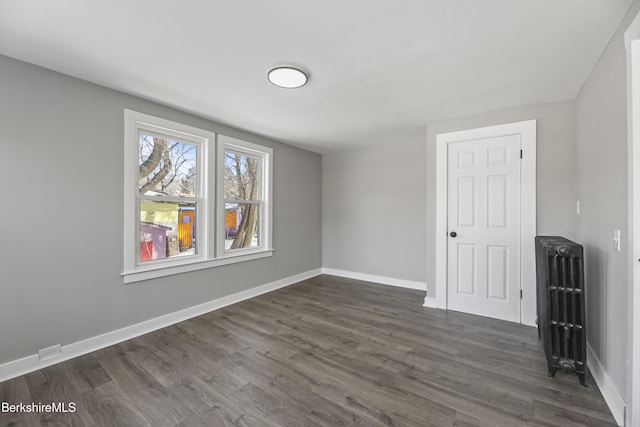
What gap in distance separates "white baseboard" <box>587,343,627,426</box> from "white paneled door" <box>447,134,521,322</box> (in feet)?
3.02

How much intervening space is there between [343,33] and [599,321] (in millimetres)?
2759

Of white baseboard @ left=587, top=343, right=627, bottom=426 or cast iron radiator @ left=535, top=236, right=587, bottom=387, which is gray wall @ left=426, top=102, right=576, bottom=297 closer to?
cast iron radiator @ left=535, top=236, right=587, bottom=387

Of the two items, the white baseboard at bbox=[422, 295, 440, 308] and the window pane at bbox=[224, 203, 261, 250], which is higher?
the window pane at bbox=[224, 203, 261, 250]

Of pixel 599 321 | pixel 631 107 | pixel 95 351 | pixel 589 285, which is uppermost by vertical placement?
pixel 631 107

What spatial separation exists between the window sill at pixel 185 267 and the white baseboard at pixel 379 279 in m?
1.60

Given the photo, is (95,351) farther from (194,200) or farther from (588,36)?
(588,36)

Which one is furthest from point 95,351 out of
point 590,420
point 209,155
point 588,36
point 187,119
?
point 588,36

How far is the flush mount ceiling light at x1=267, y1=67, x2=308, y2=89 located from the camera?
2.13 meters

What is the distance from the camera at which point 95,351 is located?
2338mm

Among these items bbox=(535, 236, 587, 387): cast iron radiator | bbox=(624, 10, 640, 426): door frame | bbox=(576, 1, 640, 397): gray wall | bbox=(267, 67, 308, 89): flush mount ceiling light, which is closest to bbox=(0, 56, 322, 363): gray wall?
bbox=(267, 67, 308, 89): flush mount ceiling light

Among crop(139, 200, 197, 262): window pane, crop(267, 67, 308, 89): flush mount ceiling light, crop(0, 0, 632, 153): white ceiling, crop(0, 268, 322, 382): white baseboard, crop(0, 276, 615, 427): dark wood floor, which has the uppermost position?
crop(0, 0, 632, 153): white ceiling

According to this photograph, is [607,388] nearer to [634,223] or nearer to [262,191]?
[634,223]

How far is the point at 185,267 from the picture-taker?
3057 millimetres

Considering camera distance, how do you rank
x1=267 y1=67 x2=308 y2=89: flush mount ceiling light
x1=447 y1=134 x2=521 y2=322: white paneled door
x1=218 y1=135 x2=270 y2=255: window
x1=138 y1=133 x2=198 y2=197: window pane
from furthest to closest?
x1=218 y1=135 x2=270 y2=255: window, x1=447 y1=134 x2=521 y2=322: white paneled door, x1=138 y1=133 x2=198 y2=197: window pane, x1=267 y1=67 x2=308 y2=89: flush mount ceiling light
